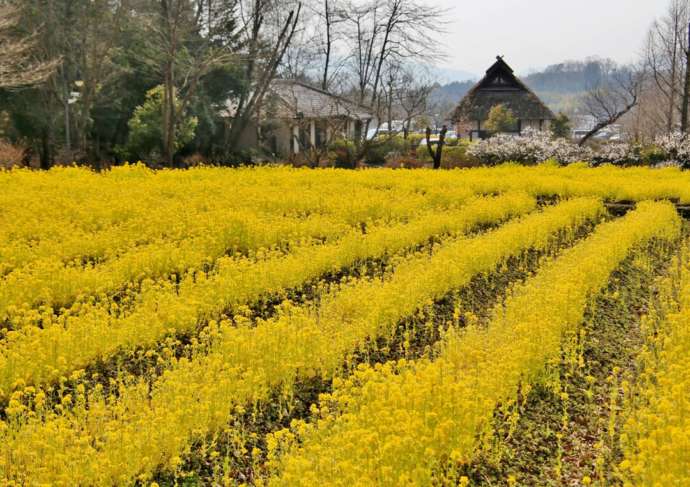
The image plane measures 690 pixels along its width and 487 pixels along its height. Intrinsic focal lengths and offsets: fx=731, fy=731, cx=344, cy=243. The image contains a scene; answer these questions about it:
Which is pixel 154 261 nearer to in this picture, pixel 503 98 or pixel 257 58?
pixel 257 58

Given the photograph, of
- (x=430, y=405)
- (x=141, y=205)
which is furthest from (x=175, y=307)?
(x=141, y=205)

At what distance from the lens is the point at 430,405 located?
15.1 ft

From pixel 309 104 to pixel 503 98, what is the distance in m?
16.5

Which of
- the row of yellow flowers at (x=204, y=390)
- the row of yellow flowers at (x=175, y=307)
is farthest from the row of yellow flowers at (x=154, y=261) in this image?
the row of yellow flowers at (x=204, y=390)

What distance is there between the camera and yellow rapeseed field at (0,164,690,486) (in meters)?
4.19

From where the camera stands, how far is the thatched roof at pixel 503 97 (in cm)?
4922

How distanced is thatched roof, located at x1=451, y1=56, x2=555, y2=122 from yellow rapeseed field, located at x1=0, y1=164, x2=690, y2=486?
120 feet

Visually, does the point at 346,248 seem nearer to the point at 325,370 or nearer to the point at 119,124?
the point at 325,370

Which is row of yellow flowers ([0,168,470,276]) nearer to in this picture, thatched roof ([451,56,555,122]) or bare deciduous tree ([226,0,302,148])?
bare deciduous tree ([226,0,302,148])

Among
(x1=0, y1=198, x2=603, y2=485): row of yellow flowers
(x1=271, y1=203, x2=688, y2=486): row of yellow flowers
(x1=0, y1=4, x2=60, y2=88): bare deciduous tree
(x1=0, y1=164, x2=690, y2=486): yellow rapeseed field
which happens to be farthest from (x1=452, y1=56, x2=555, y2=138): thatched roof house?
(x1=271, y1=203, x2=688, y2=486): row of yellow flowers

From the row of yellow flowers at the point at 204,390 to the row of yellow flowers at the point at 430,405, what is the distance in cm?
50

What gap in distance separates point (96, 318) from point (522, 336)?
3730 mm

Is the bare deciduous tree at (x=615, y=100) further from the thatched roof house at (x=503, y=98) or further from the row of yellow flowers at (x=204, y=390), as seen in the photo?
the row of yellow flowers at (x=204, y=390)

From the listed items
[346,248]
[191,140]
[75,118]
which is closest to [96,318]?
[346,248]
